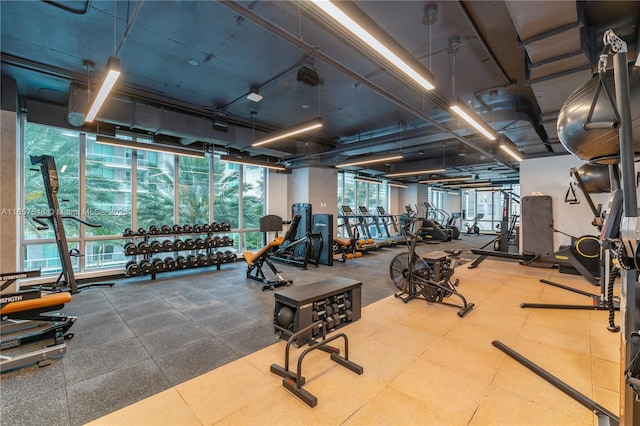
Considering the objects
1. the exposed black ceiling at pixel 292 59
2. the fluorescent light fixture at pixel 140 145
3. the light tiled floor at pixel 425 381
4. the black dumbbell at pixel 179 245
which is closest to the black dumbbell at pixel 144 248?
the black dumbbell at pixel 179 245

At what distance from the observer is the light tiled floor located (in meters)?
1.91

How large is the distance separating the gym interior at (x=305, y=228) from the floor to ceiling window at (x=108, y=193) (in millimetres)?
47

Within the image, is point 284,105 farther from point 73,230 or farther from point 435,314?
point 73,230

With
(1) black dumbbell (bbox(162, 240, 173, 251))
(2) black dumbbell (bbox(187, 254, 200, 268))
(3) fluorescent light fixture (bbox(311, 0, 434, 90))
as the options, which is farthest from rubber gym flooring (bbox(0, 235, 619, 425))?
(3) fluorescent light fixture (bbox(311, 0, 434, 90))

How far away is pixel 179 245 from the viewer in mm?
6531

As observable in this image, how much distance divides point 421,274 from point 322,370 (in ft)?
8.37

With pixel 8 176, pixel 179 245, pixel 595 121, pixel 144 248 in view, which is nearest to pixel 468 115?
pixel 595 121

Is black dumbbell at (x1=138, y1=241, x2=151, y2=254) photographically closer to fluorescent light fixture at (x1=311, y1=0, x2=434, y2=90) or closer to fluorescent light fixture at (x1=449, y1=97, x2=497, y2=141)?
fluorescent light fixture at (x1=311, y1=0, x2=434, y2=90)

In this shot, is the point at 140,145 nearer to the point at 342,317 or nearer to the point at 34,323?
the point at 34,323

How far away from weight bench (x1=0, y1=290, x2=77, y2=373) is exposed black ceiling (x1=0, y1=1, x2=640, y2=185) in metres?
2.79

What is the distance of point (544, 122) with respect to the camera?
472 cm

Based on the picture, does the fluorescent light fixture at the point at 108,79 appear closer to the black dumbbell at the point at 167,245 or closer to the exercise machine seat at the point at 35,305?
the exercise machine seat at the point at 35,305

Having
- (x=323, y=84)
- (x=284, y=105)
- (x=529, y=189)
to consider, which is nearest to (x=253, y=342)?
(x=323, y=84)

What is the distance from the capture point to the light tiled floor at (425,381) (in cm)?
191
